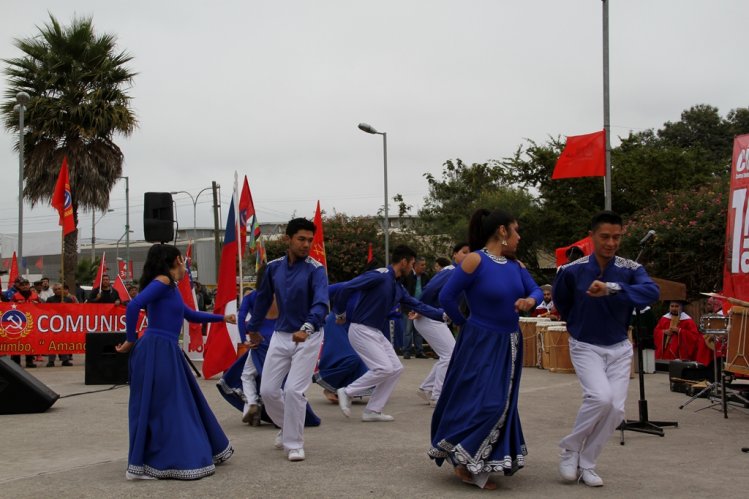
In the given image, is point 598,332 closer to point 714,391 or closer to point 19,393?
point 714,391

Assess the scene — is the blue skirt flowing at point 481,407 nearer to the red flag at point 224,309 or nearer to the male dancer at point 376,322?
the male dancer at point 376,322

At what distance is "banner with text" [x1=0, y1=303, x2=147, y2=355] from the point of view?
17828 mm

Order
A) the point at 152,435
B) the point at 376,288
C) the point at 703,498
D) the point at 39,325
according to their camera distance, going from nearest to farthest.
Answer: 1. the point at 703,498
2. the point at 152,435
3. the point at 376,288
4. the point at 39,325

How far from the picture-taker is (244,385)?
34.1 feet

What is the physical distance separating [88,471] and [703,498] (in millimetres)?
4812

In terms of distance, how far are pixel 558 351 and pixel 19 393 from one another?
9813 mm

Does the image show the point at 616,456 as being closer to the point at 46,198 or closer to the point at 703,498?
the point at 703,498

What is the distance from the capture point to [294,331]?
8039mm

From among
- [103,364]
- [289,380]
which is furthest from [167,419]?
[103,364]

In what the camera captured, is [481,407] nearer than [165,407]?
Yes

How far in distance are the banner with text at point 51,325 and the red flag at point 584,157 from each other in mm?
9225

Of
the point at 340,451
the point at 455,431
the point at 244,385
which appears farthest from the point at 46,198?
the point at 455,431

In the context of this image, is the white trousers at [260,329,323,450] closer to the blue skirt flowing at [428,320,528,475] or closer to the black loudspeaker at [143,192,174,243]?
the blue skirt flowing at [428,320,528,475]

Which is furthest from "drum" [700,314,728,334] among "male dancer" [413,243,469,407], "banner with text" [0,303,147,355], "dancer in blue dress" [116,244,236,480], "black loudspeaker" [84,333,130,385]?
"banner with text" [0,303,147,355]
